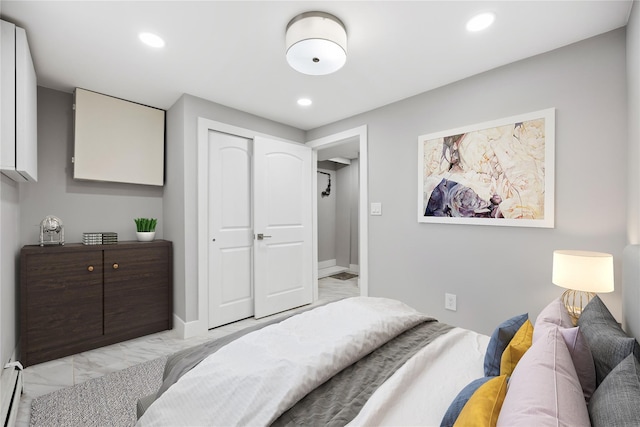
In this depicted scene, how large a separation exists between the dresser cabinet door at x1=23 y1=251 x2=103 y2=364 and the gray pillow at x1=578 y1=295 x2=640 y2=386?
10.8 feet

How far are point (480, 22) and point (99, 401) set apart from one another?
333 centimetres

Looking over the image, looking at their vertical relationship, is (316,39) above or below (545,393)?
above

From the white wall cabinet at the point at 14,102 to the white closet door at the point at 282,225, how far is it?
1.83m

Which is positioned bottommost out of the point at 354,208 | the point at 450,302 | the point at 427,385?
the point at 450,302

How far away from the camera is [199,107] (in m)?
2.88

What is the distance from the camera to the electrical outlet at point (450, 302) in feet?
8.20

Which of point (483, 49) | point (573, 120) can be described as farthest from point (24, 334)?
point (573, 120)

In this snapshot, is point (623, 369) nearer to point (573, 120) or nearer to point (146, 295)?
point (573, 120)

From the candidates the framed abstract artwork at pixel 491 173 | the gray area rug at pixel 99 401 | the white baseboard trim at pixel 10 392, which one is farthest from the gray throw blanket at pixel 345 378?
the framed abstract artwork at pixel 491 173

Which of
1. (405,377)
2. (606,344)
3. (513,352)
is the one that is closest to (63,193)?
(405,377)

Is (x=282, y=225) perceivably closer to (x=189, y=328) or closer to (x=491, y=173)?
(x=189, y=328)

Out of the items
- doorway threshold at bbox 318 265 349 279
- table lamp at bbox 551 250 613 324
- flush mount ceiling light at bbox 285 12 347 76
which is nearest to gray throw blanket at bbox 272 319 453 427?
table lamp at bbox 551 250 613 324

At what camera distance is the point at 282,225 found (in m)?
3.55

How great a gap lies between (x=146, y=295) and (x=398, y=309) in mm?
2469
